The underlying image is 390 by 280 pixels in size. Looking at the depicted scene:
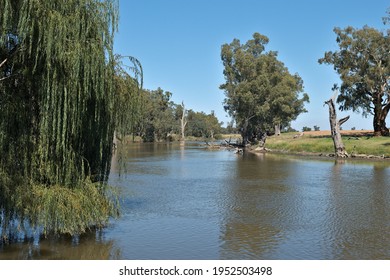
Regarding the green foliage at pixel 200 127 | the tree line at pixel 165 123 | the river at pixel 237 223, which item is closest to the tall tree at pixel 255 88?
the tree line at pixel 165 123

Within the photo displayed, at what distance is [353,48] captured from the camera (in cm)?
5159

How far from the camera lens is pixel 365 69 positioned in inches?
2008

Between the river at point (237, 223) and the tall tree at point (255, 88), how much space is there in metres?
39.2

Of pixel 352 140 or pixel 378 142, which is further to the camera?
pixel 352 140

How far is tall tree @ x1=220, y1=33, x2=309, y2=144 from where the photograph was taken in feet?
210

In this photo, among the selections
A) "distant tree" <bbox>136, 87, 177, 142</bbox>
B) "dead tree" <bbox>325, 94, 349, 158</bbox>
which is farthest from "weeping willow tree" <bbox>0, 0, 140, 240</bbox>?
"distant tree" <bbox>136, 87, 177, 142</bbox>

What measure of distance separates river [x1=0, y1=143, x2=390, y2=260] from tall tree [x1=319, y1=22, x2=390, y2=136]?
28110 millimetres

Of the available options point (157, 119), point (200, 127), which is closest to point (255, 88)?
point (157, 119)

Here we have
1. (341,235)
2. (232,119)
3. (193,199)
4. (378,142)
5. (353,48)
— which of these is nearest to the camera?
(341,235)

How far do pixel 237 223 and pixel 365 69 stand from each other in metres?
42.8

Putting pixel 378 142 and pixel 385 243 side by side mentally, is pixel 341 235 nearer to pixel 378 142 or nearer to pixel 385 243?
pixel 385 243

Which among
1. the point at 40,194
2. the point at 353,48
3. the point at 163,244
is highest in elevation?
the point at 353,48
